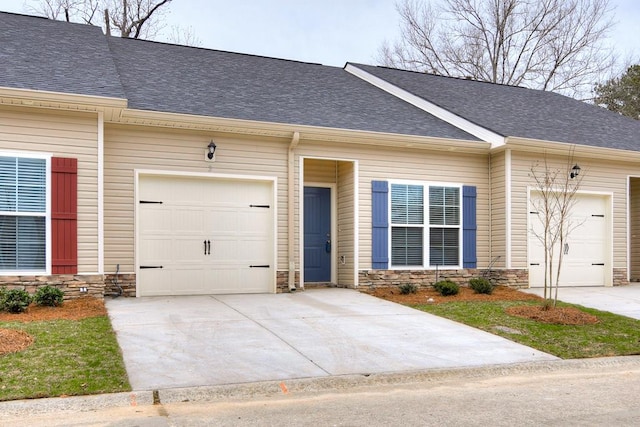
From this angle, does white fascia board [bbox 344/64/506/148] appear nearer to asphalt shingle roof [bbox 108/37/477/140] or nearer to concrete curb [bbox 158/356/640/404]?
asphalt shingle roof [bbox 108/37/477/140]

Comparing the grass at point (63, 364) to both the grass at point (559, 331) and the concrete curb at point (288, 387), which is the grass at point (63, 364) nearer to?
the concrete curb at point (288, 387)

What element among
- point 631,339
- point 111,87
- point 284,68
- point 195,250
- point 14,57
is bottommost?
point 631,339

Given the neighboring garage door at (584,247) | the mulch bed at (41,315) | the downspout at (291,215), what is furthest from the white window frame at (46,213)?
the neighboring garage door at (584,247)

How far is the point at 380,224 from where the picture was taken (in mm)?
11664

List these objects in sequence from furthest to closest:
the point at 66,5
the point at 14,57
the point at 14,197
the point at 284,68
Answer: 1. the point at 66,5
2. the point at 284,68
3. the point at 14,57
4. the point at 14,197

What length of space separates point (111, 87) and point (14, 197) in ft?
7.27

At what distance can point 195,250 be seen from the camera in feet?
34.6

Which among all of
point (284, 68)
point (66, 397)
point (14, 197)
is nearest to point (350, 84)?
point (284, 68)

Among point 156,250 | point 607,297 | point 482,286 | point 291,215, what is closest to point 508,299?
point 482,286

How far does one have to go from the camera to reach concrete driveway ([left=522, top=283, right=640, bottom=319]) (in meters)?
10.0

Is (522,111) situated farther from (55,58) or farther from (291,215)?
(55,58)

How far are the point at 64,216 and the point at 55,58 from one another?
3202mm

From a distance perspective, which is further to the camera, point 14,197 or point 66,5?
point 66,5

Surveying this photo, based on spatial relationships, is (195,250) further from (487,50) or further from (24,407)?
(487,50)
